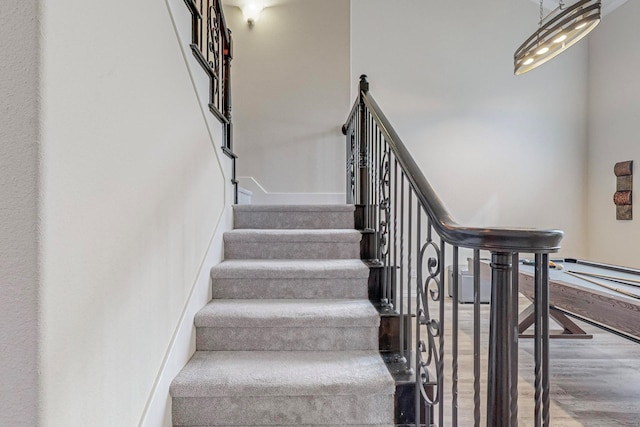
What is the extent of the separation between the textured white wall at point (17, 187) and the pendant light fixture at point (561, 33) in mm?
2703

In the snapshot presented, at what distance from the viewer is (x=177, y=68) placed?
1424 millimetres

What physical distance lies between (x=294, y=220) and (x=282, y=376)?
49.1 inches

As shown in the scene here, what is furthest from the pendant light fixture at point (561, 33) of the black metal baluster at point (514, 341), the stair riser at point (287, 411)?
the stair riser at point (287, 411)

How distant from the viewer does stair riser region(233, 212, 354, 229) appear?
2.41 m

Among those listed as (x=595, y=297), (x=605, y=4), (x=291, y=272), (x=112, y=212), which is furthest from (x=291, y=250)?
(x=605, y=4)

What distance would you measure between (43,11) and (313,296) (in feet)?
5.05

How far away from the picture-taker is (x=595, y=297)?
179cm

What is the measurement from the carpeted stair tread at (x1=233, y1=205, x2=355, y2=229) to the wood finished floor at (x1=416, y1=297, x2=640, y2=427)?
1231mm

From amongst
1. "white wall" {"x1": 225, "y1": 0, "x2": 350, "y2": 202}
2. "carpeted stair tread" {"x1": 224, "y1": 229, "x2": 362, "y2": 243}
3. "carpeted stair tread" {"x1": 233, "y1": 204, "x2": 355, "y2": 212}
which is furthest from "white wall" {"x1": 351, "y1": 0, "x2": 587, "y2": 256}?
"carpeted stair tread" {"x1": 224, "y1": 229, "x2": 362, "y2": 243}

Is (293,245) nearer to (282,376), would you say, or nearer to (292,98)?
(282,376)

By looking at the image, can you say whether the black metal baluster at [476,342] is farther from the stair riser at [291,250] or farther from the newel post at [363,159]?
the newel post at [363,159]

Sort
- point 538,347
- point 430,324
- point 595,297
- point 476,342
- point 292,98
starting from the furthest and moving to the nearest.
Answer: point 292,98 → point 595,297 → point 430,324 → point 476,342 → point 538,347

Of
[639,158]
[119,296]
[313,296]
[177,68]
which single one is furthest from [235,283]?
[639,158]

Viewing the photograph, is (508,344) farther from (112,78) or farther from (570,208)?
(570,208)
